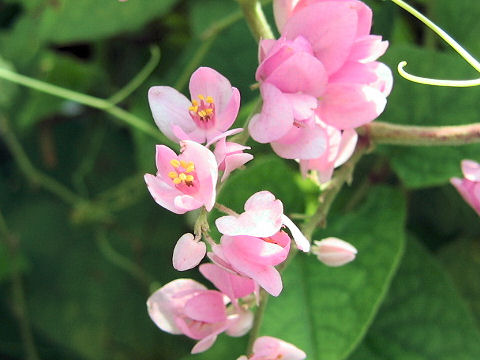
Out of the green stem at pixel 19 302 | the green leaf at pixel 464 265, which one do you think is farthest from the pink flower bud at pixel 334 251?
the green stem at pixel 19 302

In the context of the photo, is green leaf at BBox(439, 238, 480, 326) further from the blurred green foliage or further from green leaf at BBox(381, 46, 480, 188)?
green leaf at BBox(381, 46, 480, 188)

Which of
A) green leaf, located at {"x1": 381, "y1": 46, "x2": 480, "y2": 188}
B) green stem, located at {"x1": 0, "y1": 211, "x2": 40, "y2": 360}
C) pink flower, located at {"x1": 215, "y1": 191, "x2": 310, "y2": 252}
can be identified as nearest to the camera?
pink flower, located at {"x1": 215, "y1": 191, "x2": 310, "y2": 252}

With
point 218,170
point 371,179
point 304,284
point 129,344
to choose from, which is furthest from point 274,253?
point 129,344

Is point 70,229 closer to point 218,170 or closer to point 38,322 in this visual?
point 38,322

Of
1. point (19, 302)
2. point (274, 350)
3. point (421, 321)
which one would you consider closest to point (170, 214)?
point (19, 302)

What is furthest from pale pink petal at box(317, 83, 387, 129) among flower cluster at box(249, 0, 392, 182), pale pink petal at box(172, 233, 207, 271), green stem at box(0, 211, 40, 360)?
green stem at box(0, 211, 40, 360)
